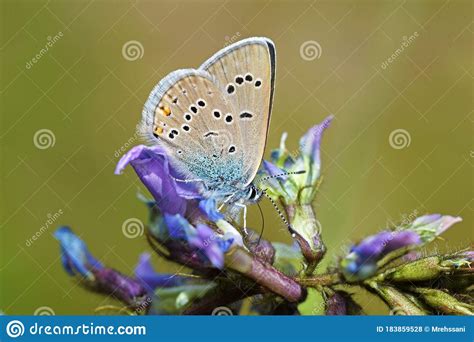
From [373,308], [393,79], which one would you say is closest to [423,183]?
[393,79]

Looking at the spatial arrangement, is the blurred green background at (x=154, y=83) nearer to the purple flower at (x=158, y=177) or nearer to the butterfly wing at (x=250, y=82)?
the butterfly wing at (x=250, y=82)

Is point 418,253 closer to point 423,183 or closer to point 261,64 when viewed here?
point 261,64

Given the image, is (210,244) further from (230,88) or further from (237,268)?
(230,88)

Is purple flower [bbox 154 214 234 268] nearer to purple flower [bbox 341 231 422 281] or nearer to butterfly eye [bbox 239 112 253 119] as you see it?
purple flower [bbox 341 231 422 281]

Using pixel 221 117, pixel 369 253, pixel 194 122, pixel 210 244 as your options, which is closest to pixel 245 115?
pixel 221 117

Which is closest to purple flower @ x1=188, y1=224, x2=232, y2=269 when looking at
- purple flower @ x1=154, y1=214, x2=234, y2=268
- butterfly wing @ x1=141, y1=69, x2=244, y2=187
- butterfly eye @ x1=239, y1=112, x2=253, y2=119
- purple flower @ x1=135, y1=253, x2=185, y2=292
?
purple flower @ x1=154, y1=214, x2=234, y2=268

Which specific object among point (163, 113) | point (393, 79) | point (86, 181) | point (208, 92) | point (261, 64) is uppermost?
point (393, 79)

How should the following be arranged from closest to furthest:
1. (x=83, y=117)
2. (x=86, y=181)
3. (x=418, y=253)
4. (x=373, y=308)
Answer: (x=418, y=253) < (x=373, y=308) < (x=86, y=181) < (x=83, y=117)
